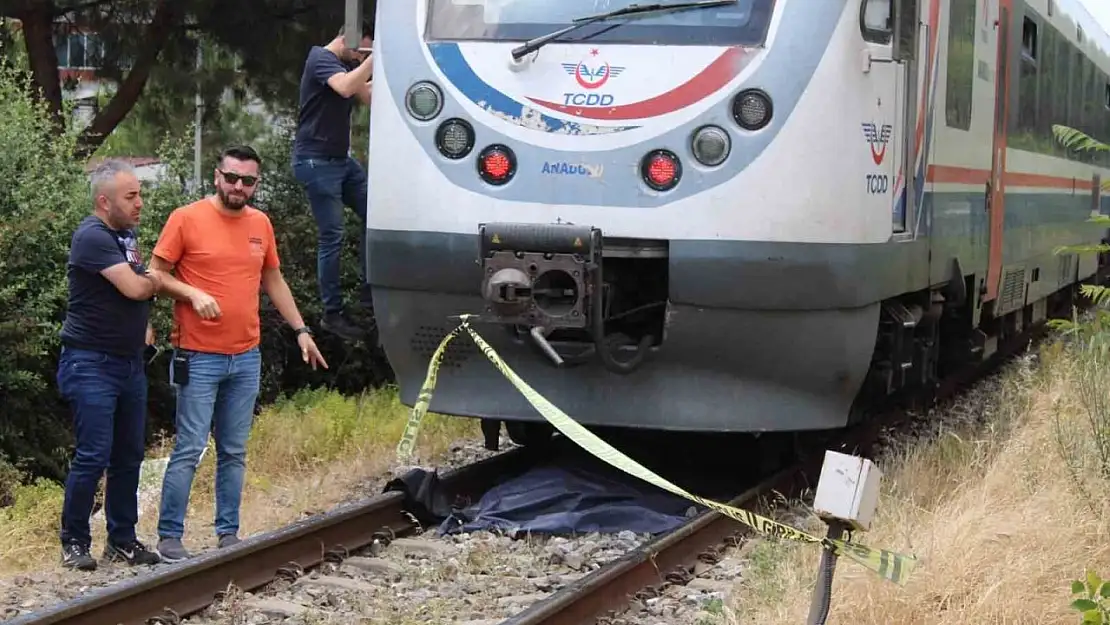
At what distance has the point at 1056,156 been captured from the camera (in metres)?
12.8

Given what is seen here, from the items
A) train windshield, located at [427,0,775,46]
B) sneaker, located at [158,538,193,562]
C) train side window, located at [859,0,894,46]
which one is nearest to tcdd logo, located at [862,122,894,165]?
train side window, located at [859,0,894,46]

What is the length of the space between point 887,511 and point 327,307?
12.2ft

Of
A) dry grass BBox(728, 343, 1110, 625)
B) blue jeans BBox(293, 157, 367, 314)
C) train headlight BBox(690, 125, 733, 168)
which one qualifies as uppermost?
train headlight BBox(690, 125, 733, 168)

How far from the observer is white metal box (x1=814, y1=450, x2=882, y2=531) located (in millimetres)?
4344

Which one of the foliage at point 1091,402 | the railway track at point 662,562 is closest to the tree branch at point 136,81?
the railway track at point 662,562

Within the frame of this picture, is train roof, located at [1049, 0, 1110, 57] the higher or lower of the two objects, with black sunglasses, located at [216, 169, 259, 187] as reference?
higher

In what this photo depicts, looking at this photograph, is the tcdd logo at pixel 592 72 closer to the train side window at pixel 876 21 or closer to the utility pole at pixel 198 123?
the train side window at pixel 876 21

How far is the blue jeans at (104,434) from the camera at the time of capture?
6293 millimetres

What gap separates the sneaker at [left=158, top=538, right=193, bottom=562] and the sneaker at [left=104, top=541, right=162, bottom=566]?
29 mm

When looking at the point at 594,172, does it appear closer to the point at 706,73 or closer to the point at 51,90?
the point at 706,73

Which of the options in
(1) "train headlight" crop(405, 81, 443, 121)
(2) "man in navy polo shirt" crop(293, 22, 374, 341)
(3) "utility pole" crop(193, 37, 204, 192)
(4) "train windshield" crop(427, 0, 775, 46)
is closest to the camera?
(4) "train windshield" crop(427, 0, 775, 46)

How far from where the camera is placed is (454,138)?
23.1 feet

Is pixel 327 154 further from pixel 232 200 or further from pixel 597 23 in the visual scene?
pixel 597 23

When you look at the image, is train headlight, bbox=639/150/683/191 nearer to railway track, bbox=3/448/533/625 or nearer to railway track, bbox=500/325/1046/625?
railway track, bbox=500/325/1046/625
